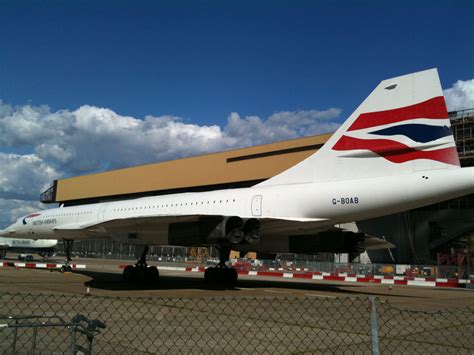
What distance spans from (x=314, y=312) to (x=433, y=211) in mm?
28950

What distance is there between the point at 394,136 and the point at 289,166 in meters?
25.8

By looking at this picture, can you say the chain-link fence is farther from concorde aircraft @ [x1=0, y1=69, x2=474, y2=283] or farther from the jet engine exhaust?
the jet engine exhaust

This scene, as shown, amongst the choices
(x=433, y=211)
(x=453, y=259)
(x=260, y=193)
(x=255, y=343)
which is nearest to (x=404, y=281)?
(x=260, y=193)

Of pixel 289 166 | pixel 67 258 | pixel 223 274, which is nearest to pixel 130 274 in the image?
pixel 223 274

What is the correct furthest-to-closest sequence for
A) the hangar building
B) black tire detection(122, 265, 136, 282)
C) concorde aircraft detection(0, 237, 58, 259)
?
concorde aircraft detection(0, 237, 58, 259) → the hangar building → black tire detection(122, 265, 136, 282)

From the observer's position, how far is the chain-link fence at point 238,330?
5.12 meters

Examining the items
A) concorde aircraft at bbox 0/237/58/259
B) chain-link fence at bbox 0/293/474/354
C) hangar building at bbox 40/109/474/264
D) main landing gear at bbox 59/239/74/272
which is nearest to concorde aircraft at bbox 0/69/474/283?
chain-link fence at bbox 0/293/474/354

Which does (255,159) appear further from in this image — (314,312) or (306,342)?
(306,342)

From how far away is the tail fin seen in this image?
1062cm

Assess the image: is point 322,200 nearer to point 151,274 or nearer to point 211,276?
point 211,276

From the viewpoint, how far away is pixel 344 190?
11.4 meters

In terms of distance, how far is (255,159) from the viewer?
40125mm

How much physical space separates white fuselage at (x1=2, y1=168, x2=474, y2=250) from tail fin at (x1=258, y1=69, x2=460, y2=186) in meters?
0.32

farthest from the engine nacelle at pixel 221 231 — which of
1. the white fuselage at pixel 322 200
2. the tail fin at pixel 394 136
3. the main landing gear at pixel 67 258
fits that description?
the main landing gear at pixel 67 258
